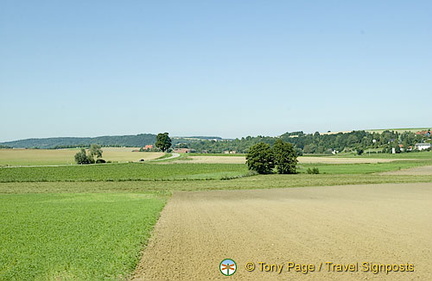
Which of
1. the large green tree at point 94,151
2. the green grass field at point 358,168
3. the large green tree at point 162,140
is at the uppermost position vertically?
the large green tree at point 162,140

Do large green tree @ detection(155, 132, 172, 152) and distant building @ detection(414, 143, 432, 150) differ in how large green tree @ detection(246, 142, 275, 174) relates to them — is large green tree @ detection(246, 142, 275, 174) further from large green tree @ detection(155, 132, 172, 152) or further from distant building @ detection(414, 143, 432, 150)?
distant building @ detection(414, 143, 432, 150)

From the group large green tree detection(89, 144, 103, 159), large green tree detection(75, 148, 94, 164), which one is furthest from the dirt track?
large green tree detection(89, 144, 103, 159)

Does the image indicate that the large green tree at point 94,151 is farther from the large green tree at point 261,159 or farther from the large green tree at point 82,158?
the large green tree at point 261,159

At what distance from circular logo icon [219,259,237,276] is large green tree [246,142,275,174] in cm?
6953

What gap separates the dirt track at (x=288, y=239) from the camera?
15258 millimetres

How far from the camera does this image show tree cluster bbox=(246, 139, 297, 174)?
8588cm

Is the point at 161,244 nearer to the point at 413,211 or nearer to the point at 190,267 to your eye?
the point at 190,267

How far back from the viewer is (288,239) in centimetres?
2089

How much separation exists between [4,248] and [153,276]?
Answer: 8494 millimetres

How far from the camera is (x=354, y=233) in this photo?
22.6m

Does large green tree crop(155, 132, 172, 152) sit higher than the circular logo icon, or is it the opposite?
large green tree crop(155, 132, 172, 152)

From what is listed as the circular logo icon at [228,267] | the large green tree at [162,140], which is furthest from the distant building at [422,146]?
the circular logo icon at [228,267]

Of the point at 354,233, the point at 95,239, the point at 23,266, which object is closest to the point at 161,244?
the point at 95,239

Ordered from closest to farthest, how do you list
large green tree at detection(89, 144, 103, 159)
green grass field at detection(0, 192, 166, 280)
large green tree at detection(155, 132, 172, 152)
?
green grass field at detection(0, 192, 166, 280), large green tree at detection(89, 144, 103, 159), large green tree at detection(155, 132, 172, 152)
